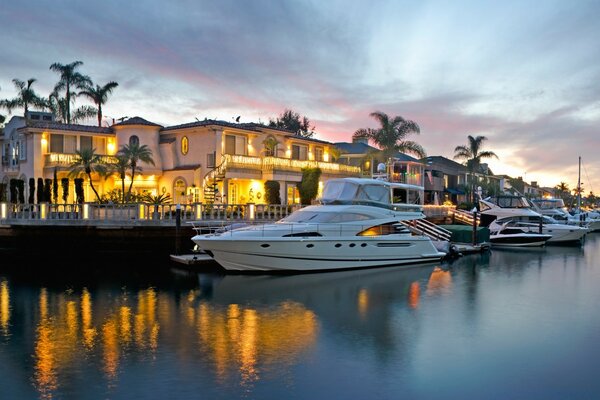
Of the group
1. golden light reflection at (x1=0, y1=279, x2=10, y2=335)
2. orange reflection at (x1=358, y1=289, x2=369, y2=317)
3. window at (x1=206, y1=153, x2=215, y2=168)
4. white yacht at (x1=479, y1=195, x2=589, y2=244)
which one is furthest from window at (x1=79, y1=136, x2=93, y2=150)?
white yacht at (x1=479, y1=195, x2=589, y2=244)

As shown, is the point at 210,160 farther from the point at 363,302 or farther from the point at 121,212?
the point at 363,302

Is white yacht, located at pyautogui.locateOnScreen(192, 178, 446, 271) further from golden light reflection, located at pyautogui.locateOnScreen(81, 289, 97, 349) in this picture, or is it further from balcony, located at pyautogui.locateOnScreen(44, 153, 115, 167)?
balcony, located at pyautogui.locateOnScreen(44, 153, 115, 167)

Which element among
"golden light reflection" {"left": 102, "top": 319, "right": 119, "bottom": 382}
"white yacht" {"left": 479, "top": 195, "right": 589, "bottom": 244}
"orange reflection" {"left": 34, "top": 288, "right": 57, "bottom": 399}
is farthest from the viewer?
"white yacht" {"left": 479, "top": 195, "right": 589, "bottom": 244}

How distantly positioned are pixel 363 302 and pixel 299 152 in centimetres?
3051

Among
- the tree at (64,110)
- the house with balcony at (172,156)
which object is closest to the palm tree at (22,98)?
the tree at (64,110)

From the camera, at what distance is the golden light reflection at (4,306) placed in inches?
593

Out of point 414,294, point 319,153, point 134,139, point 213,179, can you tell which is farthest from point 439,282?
point 319,153

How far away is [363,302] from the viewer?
62.1ft

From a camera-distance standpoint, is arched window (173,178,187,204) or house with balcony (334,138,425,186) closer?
arched window (173,178,187,204)

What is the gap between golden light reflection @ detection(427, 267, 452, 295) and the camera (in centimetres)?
2181

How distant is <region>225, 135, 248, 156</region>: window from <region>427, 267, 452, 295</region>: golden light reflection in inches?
793

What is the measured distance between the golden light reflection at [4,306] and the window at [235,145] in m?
21.2

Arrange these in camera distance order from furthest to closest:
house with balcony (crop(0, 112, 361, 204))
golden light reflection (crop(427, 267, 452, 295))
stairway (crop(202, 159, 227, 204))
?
1. house with balcony (crop(0, 112, 361, 204))
2. stairway (crop(202, 159, 227, 204))
3. golden light reflection (crop(427, 267, 452, 295))

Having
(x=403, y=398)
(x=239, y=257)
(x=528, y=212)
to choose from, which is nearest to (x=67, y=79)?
(x=239, y=257)
